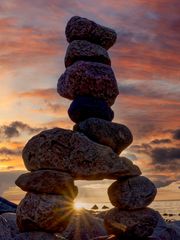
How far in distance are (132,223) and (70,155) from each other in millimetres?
4960

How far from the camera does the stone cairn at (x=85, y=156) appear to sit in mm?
21516

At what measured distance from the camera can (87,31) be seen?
24453mm

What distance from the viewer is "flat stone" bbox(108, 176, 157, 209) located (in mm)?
23641

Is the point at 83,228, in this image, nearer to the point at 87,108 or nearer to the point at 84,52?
the point at 87,108

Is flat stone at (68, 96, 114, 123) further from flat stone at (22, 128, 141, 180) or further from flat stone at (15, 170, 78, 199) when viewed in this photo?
flat stone at (15, 170, 78, 199)

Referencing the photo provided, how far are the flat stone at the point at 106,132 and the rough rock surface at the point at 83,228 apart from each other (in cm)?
491

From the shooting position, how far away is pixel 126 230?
23.9m

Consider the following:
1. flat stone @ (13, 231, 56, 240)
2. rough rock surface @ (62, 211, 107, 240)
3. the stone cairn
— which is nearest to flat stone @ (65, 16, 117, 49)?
the stone cairn

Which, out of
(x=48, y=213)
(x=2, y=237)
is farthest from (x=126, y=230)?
(x=2, y=237)

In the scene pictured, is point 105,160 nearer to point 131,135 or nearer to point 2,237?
point 131,135

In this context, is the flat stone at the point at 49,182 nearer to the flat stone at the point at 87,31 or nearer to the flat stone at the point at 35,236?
the flat stone at the point at 35,236

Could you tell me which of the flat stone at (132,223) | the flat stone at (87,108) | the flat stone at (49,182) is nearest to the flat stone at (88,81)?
the flat stone at (87,108)

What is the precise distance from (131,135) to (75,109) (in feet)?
10.4

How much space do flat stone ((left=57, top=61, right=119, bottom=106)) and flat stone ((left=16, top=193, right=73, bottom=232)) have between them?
5422 mm
